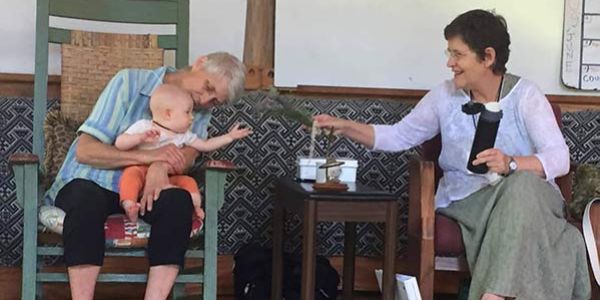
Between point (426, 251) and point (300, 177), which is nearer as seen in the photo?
point (426, 251)

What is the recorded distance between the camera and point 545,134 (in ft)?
8.63

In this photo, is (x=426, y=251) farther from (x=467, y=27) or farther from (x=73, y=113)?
(x=73, y=113)

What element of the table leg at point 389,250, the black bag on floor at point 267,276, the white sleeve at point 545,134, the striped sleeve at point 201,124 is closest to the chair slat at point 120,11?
the striped sleeve at point 201,124

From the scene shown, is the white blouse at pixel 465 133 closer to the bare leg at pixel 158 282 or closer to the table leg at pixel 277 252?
the table leg at pixel 277 252

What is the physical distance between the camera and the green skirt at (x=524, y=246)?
2385 mm

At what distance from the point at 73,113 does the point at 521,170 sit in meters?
1.47

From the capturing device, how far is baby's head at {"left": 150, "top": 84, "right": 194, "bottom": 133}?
250cm

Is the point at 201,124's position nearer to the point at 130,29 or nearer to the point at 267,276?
the point at 267,276

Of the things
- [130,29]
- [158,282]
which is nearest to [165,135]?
[158,282]

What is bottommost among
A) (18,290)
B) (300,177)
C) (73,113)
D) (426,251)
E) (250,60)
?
(18,290)

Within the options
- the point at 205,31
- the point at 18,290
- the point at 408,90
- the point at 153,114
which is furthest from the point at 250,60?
the point at 18,290

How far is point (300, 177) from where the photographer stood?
2.81 meters

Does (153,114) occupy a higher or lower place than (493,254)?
higher

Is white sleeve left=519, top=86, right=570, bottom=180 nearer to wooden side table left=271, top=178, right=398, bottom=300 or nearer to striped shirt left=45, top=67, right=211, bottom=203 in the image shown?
wooden side table left=271, top=178, right=398, bottom=300
